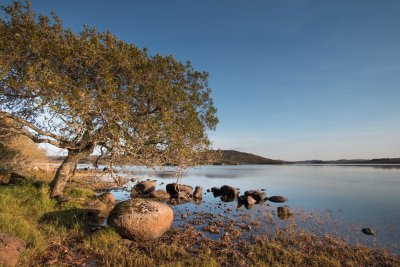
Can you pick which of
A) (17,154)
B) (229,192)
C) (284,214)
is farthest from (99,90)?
(229,192)

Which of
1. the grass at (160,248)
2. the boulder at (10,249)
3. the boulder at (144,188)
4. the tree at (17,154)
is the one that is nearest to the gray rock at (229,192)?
the boulder at (144,188)

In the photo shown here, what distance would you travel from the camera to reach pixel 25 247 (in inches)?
481

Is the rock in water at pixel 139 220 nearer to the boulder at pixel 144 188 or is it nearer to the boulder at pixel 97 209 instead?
the boulder at pixel 97 209

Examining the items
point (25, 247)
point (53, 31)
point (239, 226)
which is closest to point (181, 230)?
point (239, 226)

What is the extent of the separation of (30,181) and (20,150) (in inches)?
645

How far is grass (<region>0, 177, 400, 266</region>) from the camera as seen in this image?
41.0 feet

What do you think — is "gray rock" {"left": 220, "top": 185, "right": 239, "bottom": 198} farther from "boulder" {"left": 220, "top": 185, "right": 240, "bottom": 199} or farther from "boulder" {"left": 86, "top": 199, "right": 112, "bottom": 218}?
"boulder" {"left": 86, "top": 199, "right": 112, "bottom": 218}

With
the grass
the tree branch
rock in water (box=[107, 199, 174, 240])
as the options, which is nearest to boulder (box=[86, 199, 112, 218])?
the grass

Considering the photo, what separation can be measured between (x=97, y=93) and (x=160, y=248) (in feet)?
36.9

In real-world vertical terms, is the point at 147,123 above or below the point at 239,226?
above

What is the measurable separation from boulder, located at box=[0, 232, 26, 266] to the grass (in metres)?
0.33

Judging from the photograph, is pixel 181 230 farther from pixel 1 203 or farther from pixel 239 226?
pixel 1 203

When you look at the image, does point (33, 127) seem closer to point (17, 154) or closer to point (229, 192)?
point (17, 154)

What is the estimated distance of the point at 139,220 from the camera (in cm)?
1556
